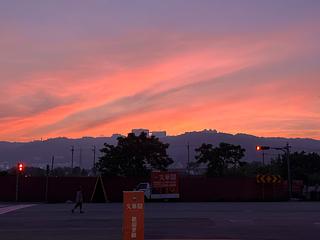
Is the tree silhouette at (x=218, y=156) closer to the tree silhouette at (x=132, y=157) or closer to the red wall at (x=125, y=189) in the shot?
the tree silhouette at (x=132, y=157)

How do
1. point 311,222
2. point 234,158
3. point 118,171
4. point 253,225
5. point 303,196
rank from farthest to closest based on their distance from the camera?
point 234,158 → point 118,171 → point 303,196 → point 311,222 → point 253,225

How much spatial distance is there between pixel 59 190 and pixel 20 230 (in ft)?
116

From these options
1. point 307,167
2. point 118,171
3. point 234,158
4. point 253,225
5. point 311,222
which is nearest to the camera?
point 253,225

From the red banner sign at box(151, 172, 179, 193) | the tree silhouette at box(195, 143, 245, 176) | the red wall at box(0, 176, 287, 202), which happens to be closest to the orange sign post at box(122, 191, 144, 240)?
the red banner sign at box(151, 172, 179, 193)

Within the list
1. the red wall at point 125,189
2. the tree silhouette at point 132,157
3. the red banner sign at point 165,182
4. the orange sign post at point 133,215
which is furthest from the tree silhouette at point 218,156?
the orange sign post at point 133,215

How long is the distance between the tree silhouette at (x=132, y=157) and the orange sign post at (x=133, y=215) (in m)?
61.5

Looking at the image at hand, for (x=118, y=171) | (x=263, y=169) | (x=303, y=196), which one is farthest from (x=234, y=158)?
(x=303, y=196)

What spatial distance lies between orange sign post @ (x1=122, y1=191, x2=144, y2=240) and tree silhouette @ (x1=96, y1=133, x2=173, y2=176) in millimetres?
61454

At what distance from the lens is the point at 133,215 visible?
12000mm

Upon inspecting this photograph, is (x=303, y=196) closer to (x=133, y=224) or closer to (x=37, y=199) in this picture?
(x=37, y=199)

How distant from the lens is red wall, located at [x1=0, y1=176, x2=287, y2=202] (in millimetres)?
54969

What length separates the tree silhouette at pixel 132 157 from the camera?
7438cm

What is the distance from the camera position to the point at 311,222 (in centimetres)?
2388

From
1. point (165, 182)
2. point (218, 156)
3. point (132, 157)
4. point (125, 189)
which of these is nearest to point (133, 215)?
point (165, 182)
